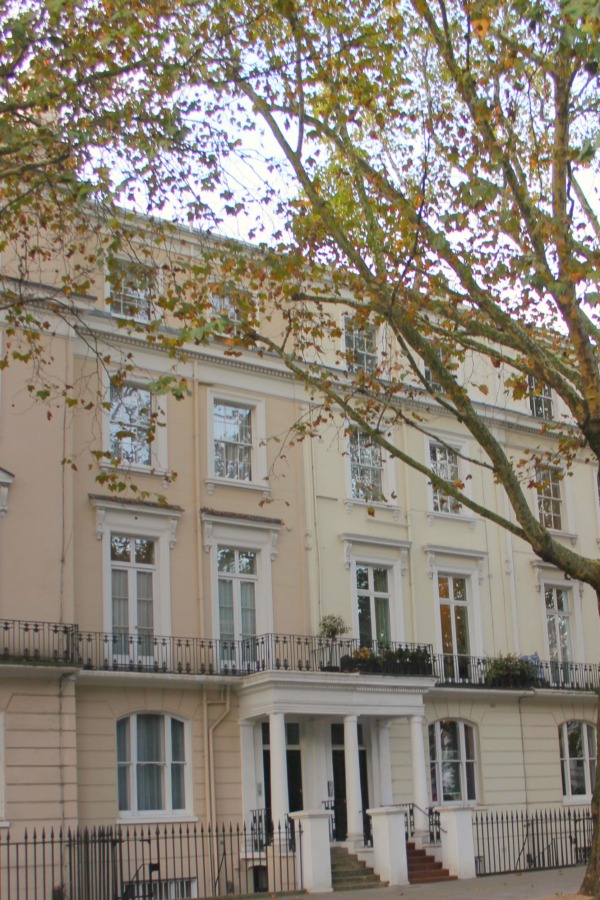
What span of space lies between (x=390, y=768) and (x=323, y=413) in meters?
8.22

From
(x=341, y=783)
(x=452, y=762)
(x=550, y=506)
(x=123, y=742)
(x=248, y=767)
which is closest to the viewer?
(x=123, y=742)

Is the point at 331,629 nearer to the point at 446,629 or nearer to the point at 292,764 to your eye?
the point at 292,764

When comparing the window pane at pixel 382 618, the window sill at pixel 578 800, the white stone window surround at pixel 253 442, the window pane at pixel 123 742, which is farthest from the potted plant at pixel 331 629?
the window sill at pixel 578 800

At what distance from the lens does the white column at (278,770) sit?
23.0m

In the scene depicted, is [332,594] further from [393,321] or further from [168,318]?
[393,321]

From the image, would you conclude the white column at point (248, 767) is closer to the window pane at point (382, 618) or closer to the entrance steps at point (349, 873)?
the entrance steps at point (349, 873)

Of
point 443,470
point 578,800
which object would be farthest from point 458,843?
point 443,470

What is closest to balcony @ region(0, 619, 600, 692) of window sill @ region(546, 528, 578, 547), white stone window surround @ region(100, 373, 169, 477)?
white stone window surround @ region(100, 373, 169, 477)

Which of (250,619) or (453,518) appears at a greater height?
(453,518)

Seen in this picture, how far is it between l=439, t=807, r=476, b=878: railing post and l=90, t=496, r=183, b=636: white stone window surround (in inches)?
262

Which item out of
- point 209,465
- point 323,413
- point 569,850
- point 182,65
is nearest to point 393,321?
point 182,65

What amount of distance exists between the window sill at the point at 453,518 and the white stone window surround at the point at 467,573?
70 cm

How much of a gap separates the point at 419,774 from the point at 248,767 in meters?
3.78

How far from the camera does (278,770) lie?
76.1 feet
